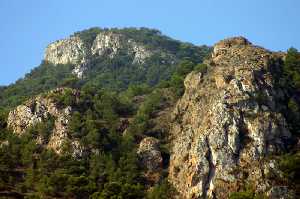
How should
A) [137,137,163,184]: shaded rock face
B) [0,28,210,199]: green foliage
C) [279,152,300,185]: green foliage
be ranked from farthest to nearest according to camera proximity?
[137,137,163,184]: shaded rock face, [0,28,210,199]: green foliage, [279,152,300,185]: green foliage

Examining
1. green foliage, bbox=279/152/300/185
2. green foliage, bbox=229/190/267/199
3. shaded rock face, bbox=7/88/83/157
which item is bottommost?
green foliage, bbox=229/190/267/199

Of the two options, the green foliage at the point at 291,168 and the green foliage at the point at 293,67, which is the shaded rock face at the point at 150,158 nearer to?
the green foliage at the point at 291,168

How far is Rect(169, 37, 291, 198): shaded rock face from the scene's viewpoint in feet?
355

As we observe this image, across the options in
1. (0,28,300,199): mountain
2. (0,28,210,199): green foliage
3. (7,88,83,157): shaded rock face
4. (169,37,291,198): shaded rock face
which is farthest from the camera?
(7,88,83,157): shaded rock face

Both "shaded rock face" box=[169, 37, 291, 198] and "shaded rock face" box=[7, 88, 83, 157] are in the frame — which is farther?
"shaded rock face" box=[7, 88, 83, 157]

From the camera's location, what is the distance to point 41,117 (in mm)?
133625

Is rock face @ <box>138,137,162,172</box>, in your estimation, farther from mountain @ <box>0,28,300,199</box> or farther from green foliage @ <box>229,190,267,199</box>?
green foliage @ <box>229,190,267,199</box>

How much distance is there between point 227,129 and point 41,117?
38156 millimetres

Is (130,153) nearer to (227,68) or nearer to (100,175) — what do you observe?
(100,175)

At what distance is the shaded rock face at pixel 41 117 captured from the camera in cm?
12725

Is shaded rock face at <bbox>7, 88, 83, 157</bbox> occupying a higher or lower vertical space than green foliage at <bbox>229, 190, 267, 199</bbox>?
higher

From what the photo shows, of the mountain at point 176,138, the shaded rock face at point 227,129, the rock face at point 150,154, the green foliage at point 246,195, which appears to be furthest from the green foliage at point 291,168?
the rock face at point 150,154

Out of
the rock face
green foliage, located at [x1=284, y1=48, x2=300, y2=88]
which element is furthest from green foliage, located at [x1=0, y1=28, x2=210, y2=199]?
green foliage, located at [x1=284, y1=48, x2=300, y2=88]

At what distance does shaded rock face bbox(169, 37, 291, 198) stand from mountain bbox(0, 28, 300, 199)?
18cm
